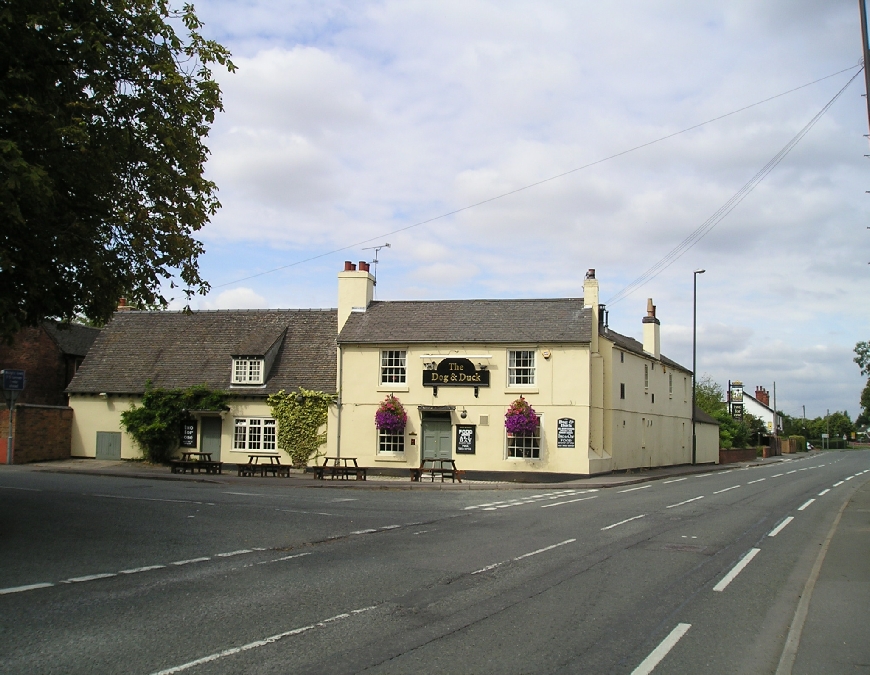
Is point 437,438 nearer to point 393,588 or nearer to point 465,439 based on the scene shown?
point 465,439

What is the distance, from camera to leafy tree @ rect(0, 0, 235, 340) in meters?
11.5

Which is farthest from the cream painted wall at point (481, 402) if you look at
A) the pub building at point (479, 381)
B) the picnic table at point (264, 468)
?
the picnic table at point (264, 468)

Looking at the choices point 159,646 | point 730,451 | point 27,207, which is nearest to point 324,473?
point 27,207

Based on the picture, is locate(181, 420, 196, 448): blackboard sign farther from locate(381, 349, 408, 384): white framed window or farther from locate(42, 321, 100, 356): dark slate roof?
locate(42, 321, 100, 356): dark slate roof

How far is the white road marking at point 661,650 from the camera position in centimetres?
645

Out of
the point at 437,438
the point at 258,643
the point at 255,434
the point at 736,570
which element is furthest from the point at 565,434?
the point at 258,643

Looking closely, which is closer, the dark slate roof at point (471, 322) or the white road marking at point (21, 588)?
the white road marking at point (21, 588)

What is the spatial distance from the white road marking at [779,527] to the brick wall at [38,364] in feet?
114

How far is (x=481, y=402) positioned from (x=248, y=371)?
10620 millimetres

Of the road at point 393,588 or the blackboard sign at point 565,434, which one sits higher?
the blackboard sign at point 565,434

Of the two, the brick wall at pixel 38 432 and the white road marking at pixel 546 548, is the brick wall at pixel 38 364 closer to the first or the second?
the brick wall at pixel 38 432

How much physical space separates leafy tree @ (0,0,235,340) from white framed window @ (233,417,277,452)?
761 inches

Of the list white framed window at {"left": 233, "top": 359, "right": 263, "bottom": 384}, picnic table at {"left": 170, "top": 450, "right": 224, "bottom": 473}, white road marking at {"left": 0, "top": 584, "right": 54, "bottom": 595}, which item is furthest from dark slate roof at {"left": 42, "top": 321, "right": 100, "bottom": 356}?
white road marking at {"left": 0, "top": 584, "right": 54, "bottom": 595}

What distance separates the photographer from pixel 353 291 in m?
34.7
